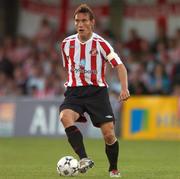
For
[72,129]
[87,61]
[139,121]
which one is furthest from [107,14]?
[72,129]

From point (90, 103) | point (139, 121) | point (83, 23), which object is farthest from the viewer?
point (139, 121)

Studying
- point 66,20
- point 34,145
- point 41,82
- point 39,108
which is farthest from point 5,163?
point 66,20

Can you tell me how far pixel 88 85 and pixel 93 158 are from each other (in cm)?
370

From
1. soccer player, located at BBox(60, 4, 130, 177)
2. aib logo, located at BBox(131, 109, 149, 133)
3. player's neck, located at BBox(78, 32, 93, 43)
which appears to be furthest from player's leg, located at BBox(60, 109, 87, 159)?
aib logo, located at BBox(131, 109, 149, 133)

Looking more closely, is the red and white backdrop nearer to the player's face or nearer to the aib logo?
the aib logo

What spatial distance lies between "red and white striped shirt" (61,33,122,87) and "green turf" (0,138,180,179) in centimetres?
119

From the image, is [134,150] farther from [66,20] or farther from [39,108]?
[66,20]

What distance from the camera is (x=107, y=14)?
24641 millimetres

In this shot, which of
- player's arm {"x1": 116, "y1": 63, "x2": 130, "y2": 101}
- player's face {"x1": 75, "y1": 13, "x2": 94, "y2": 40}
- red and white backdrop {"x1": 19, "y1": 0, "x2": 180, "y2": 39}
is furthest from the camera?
red and white backdrop {"x1": 19, "y1": 0, "x2": 180, "y2": 39}

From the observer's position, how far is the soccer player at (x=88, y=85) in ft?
34.4

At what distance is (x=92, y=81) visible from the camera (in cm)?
1066

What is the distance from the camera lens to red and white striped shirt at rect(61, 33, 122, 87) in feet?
34.9

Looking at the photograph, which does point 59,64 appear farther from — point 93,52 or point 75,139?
point 75,139

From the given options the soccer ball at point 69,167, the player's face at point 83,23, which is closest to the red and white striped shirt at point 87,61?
the player's face at point 83,23
